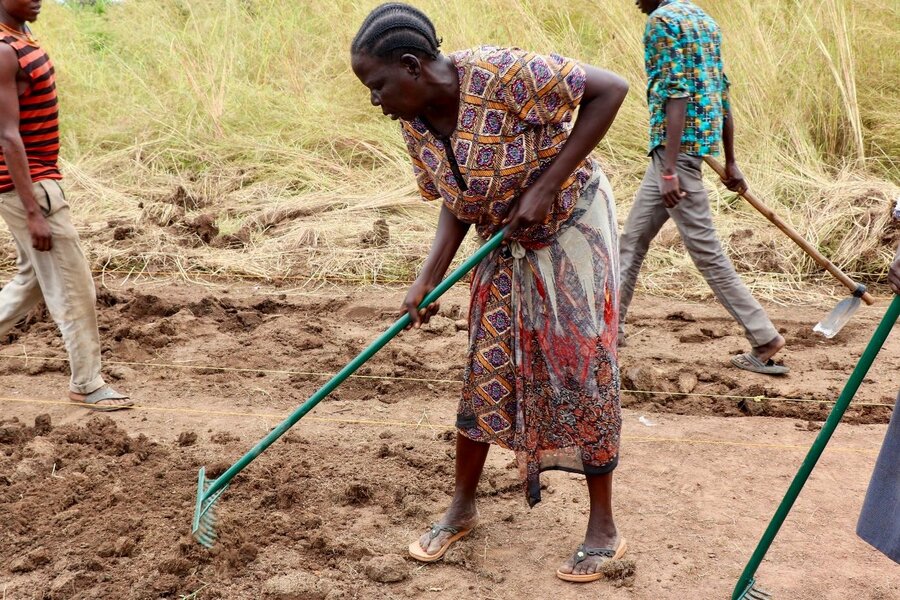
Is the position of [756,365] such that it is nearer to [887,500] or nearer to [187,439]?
[887,500]

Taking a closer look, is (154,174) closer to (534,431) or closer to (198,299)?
(198,299)

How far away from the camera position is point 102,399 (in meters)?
3.97

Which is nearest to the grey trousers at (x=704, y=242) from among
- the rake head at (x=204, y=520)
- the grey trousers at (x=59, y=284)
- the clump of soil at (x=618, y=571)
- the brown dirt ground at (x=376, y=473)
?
the brown dirt ground at (x=376, y=473)

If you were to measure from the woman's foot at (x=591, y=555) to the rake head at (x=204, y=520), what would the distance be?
1.06m

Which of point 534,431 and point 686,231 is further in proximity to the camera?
point 686,231

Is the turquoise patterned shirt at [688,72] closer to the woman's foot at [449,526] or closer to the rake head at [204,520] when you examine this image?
the woman's foot at [449,526]

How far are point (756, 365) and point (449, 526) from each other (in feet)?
6.66

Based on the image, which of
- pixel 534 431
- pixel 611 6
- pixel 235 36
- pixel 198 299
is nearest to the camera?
pixel 534 431

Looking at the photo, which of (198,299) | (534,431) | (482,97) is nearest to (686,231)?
(534,431)

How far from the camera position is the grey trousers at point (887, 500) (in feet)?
6.82

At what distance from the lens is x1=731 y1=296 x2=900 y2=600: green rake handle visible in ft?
6.78

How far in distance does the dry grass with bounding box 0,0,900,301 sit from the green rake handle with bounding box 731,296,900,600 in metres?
3.12

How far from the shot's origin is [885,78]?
6.91m

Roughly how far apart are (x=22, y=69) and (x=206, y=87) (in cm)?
492
